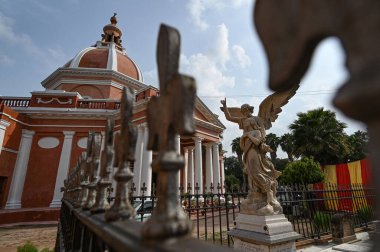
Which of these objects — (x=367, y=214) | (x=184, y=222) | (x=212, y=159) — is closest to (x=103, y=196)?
(x=184, y=222)

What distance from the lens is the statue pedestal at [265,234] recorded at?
11.3 ft

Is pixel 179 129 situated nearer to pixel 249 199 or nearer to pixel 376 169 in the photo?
pixel 376 169

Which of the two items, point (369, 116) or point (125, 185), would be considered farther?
point (125, 185)

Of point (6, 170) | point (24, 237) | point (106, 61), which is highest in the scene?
point (106, 61)

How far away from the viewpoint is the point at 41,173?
14016mm

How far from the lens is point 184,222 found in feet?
2.00

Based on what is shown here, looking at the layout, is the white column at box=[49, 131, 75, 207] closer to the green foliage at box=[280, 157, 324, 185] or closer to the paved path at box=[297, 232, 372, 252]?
the paved path at box=[297, 232, 372, 252]

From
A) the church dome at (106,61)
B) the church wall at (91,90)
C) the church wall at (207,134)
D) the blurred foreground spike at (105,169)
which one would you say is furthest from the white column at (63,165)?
the blurred foreground spike at (105,169)

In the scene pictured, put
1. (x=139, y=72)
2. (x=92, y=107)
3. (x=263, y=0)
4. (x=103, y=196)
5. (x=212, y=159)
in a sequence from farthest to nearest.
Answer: (x=139, y=72) < (x=212, y=159) < (x=92, y=107) < (x=103, y=196) < (x=263, y=0)

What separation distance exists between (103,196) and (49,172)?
15.5 meters

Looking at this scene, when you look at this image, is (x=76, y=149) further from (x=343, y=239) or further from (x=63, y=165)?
(x=343, y=239)

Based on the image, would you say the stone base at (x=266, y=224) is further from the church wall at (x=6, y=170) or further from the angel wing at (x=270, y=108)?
the church wall at (x=6, y=170)

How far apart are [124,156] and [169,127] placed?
43 centimetres

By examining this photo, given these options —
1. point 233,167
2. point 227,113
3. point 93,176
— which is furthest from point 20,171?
point 233,167
